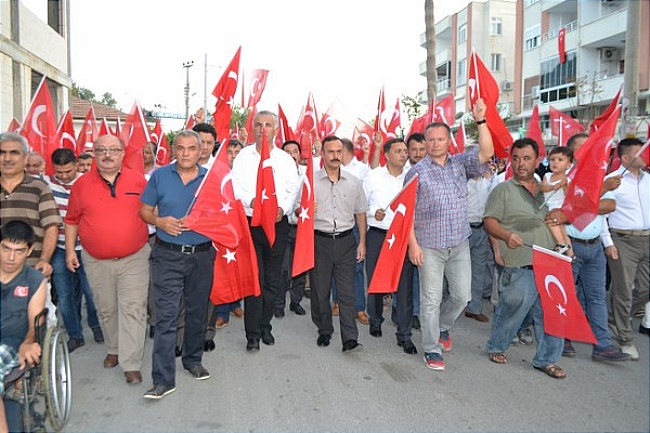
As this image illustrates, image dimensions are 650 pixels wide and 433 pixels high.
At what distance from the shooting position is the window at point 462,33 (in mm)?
45875

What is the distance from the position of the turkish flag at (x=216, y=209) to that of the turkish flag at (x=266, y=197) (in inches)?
22.6

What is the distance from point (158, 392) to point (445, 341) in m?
2.82

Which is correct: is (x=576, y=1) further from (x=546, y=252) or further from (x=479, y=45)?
(x=546, y=252)

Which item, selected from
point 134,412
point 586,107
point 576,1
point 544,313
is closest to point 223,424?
point 134,412

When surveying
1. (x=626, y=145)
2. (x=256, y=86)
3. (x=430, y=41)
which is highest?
(x=430, y=41)

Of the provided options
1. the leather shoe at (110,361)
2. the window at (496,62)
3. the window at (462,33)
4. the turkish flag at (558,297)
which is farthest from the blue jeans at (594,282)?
the window at (462,33)

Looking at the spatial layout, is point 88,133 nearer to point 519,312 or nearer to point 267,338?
point 267,338

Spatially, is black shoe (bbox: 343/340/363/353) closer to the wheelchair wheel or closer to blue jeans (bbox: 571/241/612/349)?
blue jeans (bbox: 571/241/612/349)

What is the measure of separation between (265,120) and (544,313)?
3.27 meters

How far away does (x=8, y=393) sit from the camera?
3.24 m

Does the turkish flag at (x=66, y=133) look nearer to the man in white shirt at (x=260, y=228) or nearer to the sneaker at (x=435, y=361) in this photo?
the man in white shirt at (x=260, y=228)

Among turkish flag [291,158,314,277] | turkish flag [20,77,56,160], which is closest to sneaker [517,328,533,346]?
turkish flag [291,158,314,277]

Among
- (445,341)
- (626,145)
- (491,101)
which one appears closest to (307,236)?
(445,341)

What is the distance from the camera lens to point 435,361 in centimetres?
510
